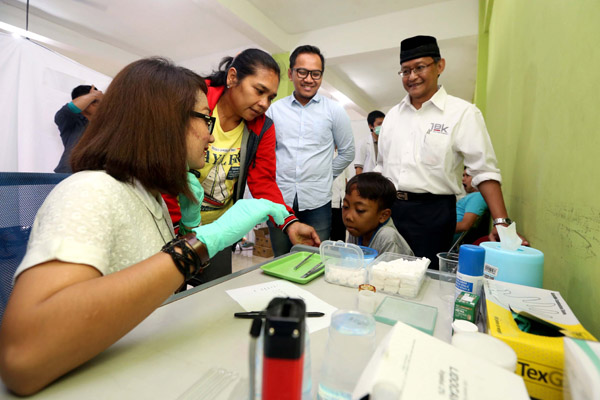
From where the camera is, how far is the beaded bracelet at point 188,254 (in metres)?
0.59

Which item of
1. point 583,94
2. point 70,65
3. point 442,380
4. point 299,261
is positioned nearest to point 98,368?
point 442,380

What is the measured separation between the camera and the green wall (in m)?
0.69

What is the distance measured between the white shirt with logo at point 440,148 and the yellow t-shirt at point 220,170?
87 cm

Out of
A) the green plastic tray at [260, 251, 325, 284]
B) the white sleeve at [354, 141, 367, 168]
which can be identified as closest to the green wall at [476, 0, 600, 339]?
the green plastic tray at [260, 251, 325, 284]

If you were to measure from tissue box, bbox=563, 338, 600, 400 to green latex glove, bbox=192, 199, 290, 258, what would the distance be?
63cm

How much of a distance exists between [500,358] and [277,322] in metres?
0.34

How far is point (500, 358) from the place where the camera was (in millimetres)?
411

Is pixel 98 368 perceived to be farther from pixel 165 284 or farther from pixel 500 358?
pixel 500 358

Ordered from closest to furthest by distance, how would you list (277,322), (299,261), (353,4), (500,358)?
1. (277,322)
2. (500,358)
3. (299,261)
4. (353,4)

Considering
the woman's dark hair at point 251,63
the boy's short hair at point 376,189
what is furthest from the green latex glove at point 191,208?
the boy's short hair at point 376,189

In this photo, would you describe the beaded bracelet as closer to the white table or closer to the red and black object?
the white table

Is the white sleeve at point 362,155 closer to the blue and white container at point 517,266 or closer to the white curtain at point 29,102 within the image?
the white curtain at point 29,102

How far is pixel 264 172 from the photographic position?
163 centimetres

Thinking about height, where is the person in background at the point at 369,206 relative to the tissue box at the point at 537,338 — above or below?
above
